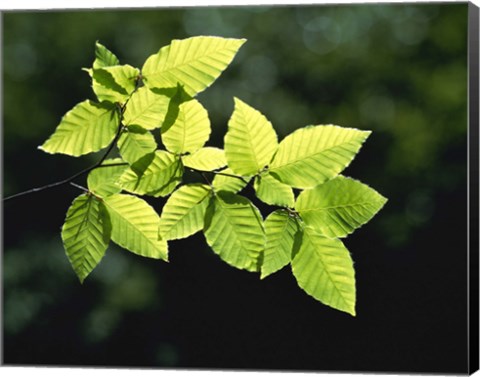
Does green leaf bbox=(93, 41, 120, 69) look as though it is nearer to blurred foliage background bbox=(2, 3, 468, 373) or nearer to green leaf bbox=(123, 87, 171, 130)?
green leaf bbox=(123, 87, 171, 130)

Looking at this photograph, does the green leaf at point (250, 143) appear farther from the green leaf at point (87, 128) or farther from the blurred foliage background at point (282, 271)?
the blurred foliage background at point (282, 271)

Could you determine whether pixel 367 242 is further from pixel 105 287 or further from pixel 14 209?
pixel 14 209

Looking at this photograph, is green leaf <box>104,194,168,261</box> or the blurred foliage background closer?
green leaf <box>104,194,168,261</box>

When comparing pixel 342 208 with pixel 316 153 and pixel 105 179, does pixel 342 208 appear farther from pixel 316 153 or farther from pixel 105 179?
pixel 105 179

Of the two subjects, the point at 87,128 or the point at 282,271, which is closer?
the point at 87,128

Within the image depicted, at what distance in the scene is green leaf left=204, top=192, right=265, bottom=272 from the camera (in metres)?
0.42

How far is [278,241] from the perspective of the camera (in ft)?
1.38

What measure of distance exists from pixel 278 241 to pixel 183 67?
11cm

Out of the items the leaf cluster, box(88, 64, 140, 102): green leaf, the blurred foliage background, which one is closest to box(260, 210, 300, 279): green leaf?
the leaf cluster

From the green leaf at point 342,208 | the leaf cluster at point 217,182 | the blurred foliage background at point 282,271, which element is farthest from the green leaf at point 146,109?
the blurred foliage background at point 282,271

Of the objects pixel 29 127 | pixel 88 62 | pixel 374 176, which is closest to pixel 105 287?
pixel 29 127

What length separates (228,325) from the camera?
814 cm

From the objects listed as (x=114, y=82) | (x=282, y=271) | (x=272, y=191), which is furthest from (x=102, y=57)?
(x=282, y=271)

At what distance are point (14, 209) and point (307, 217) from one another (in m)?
8.16
